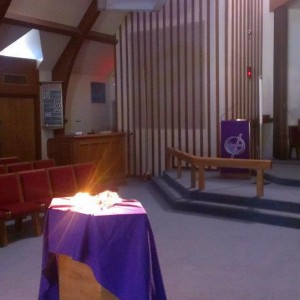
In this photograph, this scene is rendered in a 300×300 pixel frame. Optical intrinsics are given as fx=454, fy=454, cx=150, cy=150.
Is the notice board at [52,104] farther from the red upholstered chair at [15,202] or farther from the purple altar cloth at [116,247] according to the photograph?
the purple altar cloth at [116,247]

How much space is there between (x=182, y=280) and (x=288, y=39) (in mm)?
6808

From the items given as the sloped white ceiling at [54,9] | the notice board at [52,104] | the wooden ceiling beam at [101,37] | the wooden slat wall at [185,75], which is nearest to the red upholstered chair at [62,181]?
the notice board at [52,104]

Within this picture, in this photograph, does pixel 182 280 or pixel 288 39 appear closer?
pixel 182 280

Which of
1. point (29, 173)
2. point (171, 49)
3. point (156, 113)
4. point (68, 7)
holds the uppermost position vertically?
point (68, 7)

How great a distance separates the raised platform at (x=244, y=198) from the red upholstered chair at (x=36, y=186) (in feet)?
6.29

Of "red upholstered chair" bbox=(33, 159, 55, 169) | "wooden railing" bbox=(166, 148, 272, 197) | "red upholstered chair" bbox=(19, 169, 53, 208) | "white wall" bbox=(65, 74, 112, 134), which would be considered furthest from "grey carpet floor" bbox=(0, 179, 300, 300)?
"white wall" bbox=(65, 74, 112, 134)

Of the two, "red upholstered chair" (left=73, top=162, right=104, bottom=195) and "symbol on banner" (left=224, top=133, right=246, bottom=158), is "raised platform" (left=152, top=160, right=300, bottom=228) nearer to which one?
"symbol on banner" (left=224, top=133, right=246, bottom=158)

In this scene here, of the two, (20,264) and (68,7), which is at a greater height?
(68,7)

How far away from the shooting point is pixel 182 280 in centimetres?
387

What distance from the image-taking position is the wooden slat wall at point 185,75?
28.6ft

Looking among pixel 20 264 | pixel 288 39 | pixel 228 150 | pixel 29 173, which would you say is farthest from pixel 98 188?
pixel 288 39

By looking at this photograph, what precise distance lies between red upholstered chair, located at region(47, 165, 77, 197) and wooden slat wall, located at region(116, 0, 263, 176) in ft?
11.4

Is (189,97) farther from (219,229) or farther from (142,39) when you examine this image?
(219,229)

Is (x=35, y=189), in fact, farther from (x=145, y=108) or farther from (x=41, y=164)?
(x=145, y=108)
